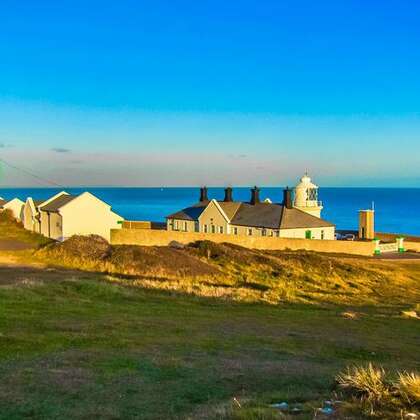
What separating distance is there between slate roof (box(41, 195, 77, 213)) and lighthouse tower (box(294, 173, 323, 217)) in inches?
1011

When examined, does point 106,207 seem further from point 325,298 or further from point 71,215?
point 325,298

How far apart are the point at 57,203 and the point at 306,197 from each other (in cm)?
2831

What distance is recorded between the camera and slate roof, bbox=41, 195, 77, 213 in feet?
176

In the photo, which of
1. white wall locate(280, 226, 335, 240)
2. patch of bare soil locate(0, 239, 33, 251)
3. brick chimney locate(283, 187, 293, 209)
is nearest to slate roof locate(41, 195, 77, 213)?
patch of bare soil locate(0, 239, 33, 251)

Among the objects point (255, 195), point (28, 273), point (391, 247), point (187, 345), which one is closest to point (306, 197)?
point (255, 195)

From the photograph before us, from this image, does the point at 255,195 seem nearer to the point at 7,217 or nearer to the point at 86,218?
the point at 86,218

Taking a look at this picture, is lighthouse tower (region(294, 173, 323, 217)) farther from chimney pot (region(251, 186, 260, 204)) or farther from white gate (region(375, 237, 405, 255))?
white gate (region(375, 237, 405, 255))

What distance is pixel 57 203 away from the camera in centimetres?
5556

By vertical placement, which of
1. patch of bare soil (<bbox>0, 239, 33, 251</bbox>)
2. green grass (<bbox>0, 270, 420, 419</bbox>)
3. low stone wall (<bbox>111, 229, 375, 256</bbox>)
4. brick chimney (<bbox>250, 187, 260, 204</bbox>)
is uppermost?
brick chimney (<bbox>250, 187, 260, 204</bbox>)

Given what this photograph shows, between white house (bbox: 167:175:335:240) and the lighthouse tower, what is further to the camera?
the lighthouse tower

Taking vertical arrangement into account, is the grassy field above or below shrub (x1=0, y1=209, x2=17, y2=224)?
below

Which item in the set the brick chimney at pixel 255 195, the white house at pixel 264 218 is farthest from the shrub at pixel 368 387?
the brick chimney at pixel 255 195

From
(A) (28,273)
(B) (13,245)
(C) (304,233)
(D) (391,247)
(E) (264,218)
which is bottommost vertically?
(A) (28,273)

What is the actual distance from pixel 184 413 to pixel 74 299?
1392 cm
